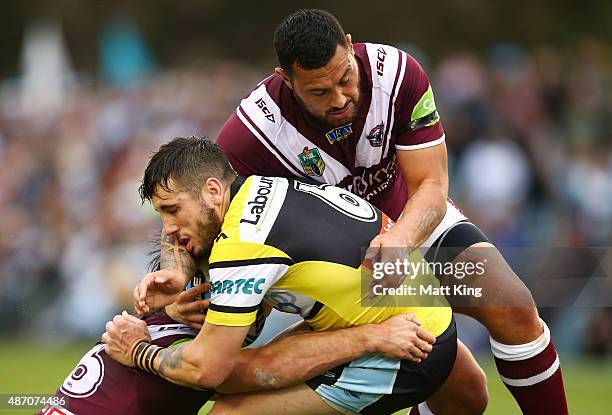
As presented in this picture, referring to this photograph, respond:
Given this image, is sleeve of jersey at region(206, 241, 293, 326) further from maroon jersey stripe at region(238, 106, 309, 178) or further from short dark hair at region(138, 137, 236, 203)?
maroon jersey stripe at region(238, 106, 309, 178)

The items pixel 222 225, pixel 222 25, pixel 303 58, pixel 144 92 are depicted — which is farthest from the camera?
pixel 222 25

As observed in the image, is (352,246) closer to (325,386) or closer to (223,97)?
(325,386)

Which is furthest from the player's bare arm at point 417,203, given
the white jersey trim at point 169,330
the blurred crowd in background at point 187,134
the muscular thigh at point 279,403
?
the blurred crowd in background at point 187,134

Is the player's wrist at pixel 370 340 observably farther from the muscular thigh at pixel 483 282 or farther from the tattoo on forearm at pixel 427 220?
the muscular thigh at pixel 483 282

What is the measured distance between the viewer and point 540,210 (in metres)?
11.9

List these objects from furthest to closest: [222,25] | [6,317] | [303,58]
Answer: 1. [222,25]
2. [6,317]
3. [303,58]

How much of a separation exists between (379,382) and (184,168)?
130 centimetres

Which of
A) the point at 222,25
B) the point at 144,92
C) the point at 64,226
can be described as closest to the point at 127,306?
the point at 64,226

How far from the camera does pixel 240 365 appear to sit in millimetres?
5129

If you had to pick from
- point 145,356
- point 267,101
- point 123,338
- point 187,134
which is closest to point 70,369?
point 187,134

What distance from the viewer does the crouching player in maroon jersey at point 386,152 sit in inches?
217

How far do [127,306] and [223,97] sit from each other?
311 centimetres

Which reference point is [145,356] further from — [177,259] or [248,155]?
[248,155]

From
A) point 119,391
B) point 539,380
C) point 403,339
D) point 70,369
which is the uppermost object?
point 119,391
